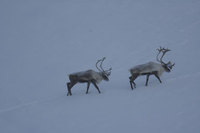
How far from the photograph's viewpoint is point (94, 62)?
1505 centimetres

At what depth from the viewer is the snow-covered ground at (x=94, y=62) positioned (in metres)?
9.27

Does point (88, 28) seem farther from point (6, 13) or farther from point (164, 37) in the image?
point (6, 13)

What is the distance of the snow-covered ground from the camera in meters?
9.27

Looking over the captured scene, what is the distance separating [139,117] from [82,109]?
2105 millimetres

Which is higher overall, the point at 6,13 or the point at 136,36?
the point at 6,13

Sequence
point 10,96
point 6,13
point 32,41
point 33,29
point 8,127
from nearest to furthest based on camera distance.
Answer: point 8,127
point 10,96
point 32,41
point 33,29
point 6,13

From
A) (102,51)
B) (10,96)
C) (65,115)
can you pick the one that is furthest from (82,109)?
(102,51)

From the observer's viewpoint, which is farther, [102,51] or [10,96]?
[102,51]

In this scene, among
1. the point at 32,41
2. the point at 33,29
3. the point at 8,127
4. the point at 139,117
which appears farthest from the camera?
the point at 33,29

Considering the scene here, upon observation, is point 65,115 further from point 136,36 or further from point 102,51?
point 136,36

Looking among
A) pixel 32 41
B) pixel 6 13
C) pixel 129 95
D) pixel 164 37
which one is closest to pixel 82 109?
pixel 129 95

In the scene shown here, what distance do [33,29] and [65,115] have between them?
11.0m

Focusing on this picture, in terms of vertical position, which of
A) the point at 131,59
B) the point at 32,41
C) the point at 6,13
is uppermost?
the point at 6,13

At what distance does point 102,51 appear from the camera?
16.2 metres
